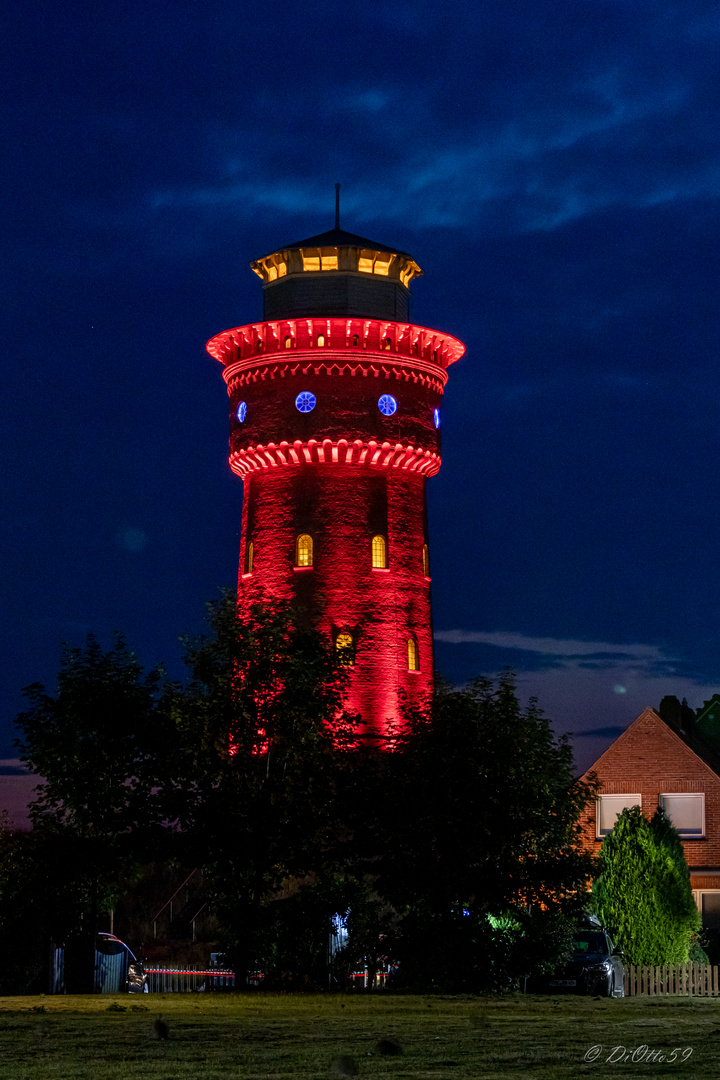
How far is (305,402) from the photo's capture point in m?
59.3

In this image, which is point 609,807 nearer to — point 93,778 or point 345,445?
point 345,445

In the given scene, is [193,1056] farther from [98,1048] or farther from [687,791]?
[687,791]

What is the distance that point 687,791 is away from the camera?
57.8 meters

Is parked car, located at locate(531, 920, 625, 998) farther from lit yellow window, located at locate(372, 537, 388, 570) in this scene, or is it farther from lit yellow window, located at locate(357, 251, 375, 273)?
lit yellow window, located at locate(357, 251, 375, 273)

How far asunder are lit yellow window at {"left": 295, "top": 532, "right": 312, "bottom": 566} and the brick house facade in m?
12.5

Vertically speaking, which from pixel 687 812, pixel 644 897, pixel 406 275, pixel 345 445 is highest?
pixel 406 275

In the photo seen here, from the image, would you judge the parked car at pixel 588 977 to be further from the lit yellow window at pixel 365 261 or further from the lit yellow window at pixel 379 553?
the lit yellow window at pixel 365 261

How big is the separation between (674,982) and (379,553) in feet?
80.8

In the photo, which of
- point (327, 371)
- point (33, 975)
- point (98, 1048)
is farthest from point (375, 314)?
point (98, 1048)

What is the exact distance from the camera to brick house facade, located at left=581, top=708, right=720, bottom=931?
57.0 m

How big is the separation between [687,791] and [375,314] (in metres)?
20.8

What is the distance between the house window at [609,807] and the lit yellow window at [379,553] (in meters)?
11.4

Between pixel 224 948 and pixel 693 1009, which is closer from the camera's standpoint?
pixel 693 1009

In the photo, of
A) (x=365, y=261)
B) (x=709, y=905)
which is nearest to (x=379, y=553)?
(x=365, y=261)
